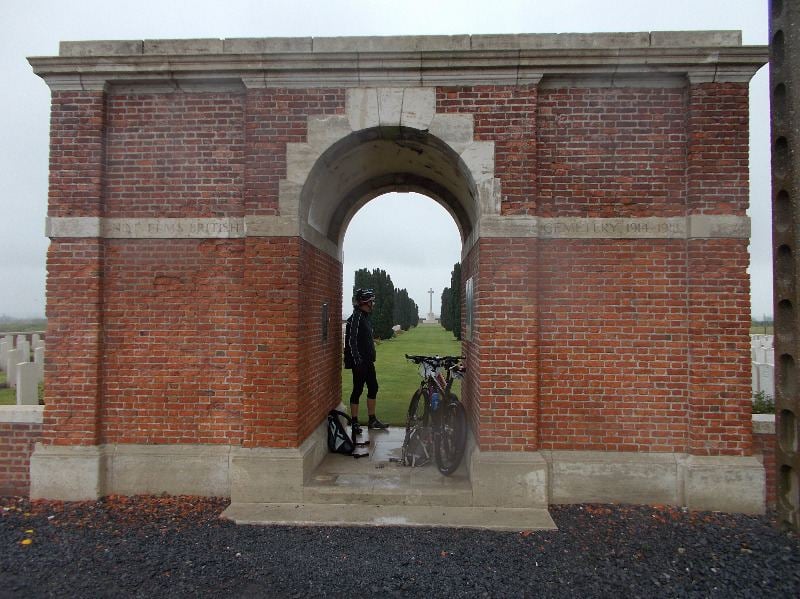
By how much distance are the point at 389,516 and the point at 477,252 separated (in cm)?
302

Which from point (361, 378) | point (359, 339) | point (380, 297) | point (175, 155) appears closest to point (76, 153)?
point (175, 155)

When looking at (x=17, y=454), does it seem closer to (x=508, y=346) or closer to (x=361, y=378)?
(x=361, y=378)

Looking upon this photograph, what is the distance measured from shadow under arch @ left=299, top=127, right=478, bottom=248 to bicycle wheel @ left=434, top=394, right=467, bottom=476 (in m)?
2.36

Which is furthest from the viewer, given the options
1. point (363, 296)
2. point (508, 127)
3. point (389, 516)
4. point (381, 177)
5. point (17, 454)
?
point (363, 296)

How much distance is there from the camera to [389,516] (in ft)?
15.7

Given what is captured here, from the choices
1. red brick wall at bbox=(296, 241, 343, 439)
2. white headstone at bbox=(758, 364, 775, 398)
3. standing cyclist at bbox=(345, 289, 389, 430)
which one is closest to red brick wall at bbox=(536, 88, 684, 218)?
red brick wall at bbox=(296, 241, 343, 439)

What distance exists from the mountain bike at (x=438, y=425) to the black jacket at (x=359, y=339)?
0.92 metres

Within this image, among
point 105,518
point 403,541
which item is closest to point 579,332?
point 403,541

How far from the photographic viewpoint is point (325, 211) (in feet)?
20.9

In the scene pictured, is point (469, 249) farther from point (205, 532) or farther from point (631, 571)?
point (205, 532)

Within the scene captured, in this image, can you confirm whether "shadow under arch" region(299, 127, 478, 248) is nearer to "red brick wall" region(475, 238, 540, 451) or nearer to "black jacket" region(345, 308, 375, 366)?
"red brick wall" region(475, 238, 540, 451)

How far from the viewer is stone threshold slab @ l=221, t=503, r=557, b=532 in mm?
4633

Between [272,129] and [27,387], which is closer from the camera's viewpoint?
[272,129]

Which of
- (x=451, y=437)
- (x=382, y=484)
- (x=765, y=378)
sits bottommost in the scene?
(x=382, y=484)
